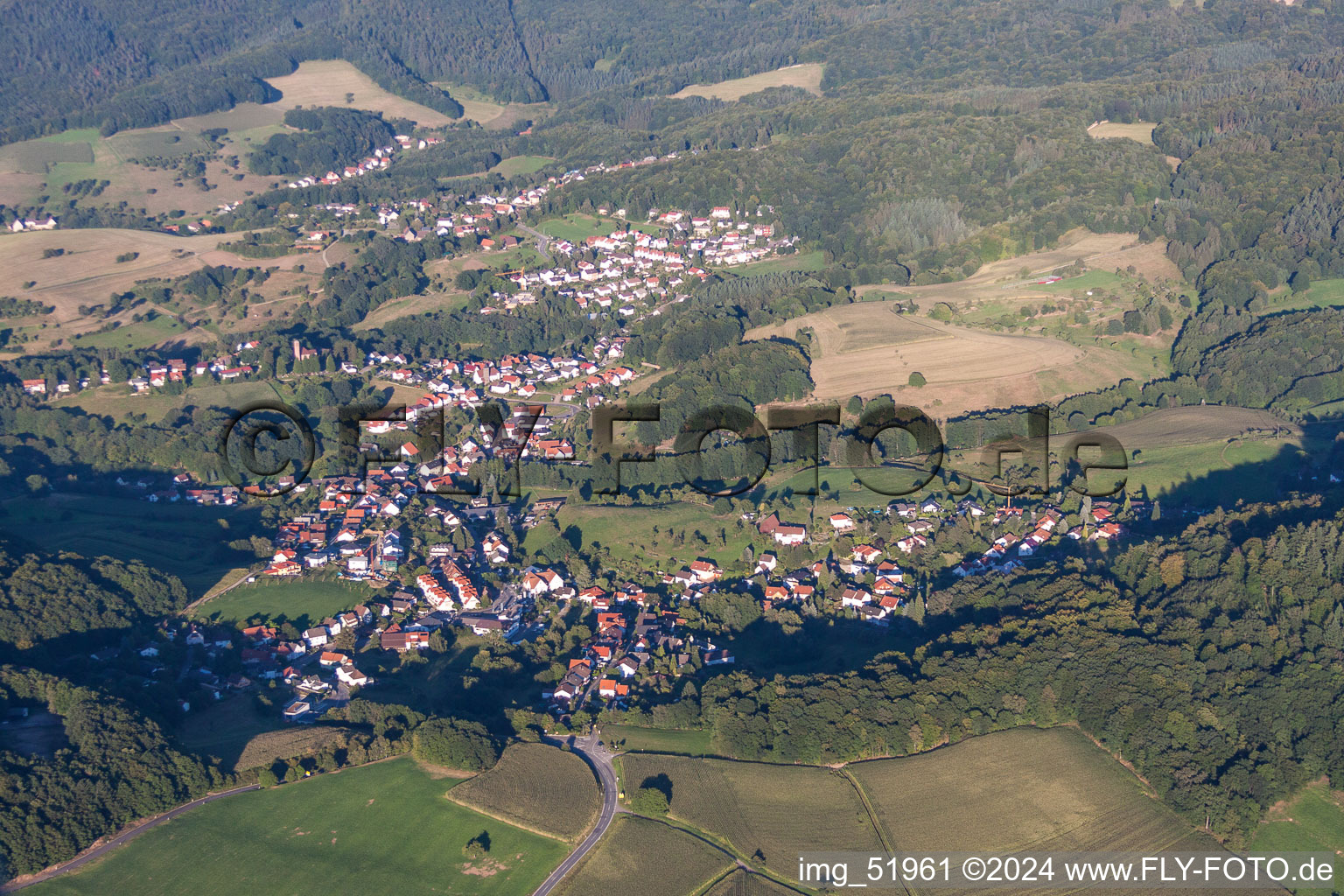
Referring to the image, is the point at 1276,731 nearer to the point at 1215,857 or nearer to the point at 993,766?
the point at 1215,857

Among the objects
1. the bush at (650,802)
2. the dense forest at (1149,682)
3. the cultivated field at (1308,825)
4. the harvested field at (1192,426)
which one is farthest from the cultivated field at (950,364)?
the bush at (650,802)

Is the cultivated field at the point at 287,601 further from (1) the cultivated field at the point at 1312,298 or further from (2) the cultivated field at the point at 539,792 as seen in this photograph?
(1) the cultivated field at the point at 1312,298

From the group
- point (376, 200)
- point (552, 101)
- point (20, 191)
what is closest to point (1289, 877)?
point (376, 200)

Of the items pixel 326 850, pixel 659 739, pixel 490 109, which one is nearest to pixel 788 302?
pixel 659 739

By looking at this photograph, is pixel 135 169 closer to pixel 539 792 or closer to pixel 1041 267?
pixel 1041 267

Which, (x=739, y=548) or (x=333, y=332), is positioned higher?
(x=333, y=332)

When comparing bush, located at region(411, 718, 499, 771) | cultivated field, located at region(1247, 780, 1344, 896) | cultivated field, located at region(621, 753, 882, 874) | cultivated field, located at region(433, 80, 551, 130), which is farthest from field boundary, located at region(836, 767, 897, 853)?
cultivated field, located at region(433, 80, 551, 130)

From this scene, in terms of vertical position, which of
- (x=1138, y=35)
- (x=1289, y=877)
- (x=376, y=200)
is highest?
(x=1138, y=35)
